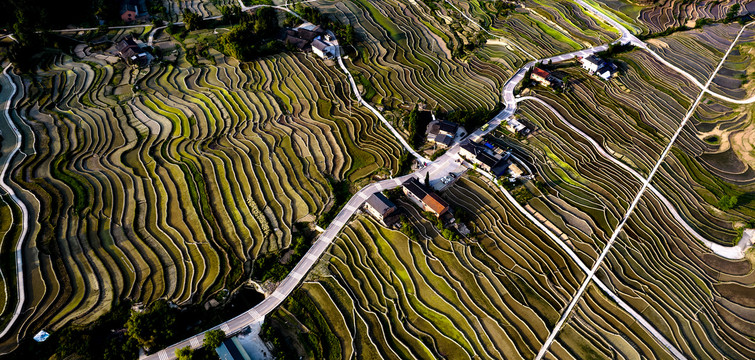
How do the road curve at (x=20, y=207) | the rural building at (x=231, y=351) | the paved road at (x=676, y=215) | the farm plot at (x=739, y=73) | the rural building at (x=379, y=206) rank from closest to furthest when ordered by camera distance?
the rural building at (x=231, y=351), the road curve at (x=20, y=207), the rural building at (x=379, y=206), the paved road at (x=676, y=215), the farm plot at (x=739, y=73)

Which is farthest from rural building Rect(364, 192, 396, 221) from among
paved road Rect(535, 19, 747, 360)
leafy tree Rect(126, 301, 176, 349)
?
leafy tree Rect(126, 301, 176, 349)

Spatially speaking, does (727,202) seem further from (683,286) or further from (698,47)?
(698,47)

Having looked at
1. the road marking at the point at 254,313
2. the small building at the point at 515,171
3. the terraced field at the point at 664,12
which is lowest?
the road marking at the point at 254,313

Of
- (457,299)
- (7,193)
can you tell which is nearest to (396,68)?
(457,299)

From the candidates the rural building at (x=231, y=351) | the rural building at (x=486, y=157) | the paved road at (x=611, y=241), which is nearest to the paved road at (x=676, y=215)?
the paved road at (x=611, y=241)

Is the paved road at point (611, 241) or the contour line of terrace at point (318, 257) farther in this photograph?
the paved road at point (611, 241)

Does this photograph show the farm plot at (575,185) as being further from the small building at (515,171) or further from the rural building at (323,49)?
the rural building at (323,49)

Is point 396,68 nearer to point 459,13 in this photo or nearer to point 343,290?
point 459,13
